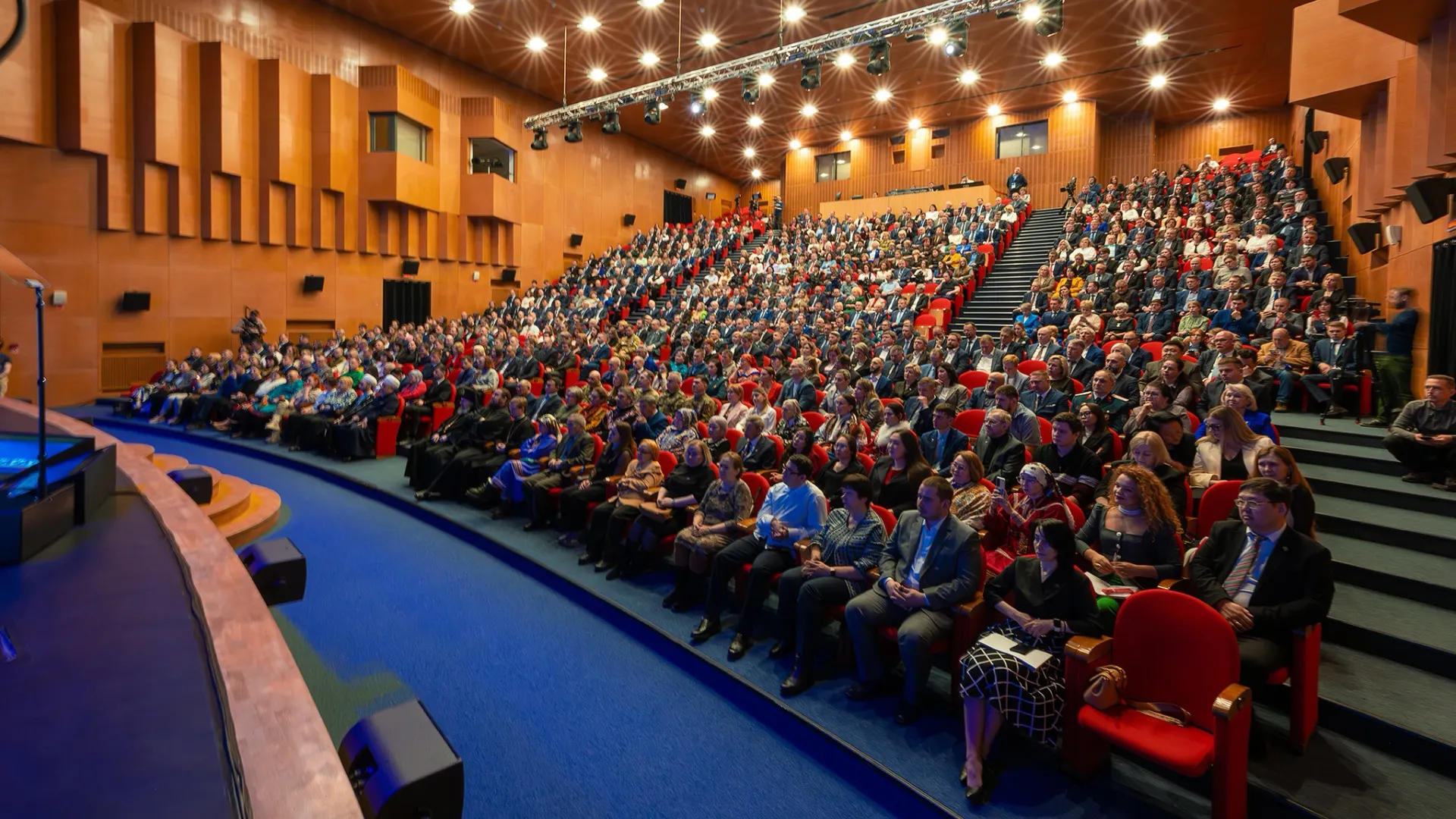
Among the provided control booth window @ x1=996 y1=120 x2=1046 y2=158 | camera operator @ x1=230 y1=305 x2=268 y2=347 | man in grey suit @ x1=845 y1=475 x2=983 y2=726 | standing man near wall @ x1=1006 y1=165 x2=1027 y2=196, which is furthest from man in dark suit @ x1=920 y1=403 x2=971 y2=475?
control booth window @ x1=996 y1=120 x2=1046 y2=158

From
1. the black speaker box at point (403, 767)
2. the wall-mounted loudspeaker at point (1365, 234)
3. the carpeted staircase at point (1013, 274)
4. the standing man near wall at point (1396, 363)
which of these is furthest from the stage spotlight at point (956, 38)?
the black speaker box at point (403, 767)

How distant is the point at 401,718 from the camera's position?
4.83 ft

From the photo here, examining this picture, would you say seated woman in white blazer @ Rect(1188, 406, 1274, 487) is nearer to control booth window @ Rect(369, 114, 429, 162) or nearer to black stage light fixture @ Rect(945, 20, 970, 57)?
black stage light fixture @ Rect(945, 20, 970, 57)

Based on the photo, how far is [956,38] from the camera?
8.02m

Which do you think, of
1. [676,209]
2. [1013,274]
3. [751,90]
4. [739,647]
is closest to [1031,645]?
[739,647]

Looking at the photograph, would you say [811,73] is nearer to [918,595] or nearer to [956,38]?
[956,38]

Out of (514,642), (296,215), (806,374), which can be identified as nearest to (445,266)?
(296,215)

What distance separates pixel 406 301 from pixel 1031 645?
13.5 m

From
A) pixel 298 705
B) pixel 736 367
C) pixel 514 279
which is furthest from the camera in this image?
pixel 514 279

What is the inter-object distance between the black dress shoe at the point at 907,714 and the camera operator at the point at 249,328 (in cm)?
1173

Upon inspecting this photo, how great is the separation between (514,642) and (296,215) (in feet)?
36.9

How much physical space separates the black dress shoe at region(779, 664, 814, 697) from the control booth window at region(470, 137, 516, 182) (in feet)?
46.0

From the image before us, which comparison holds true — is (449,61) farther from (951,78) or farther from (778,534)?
(778,534)

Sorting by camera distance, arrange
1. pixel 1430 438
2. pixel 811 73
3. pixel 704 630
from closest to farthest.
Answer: pixel 704 630
pixel 1430 438
pixel 811 73
